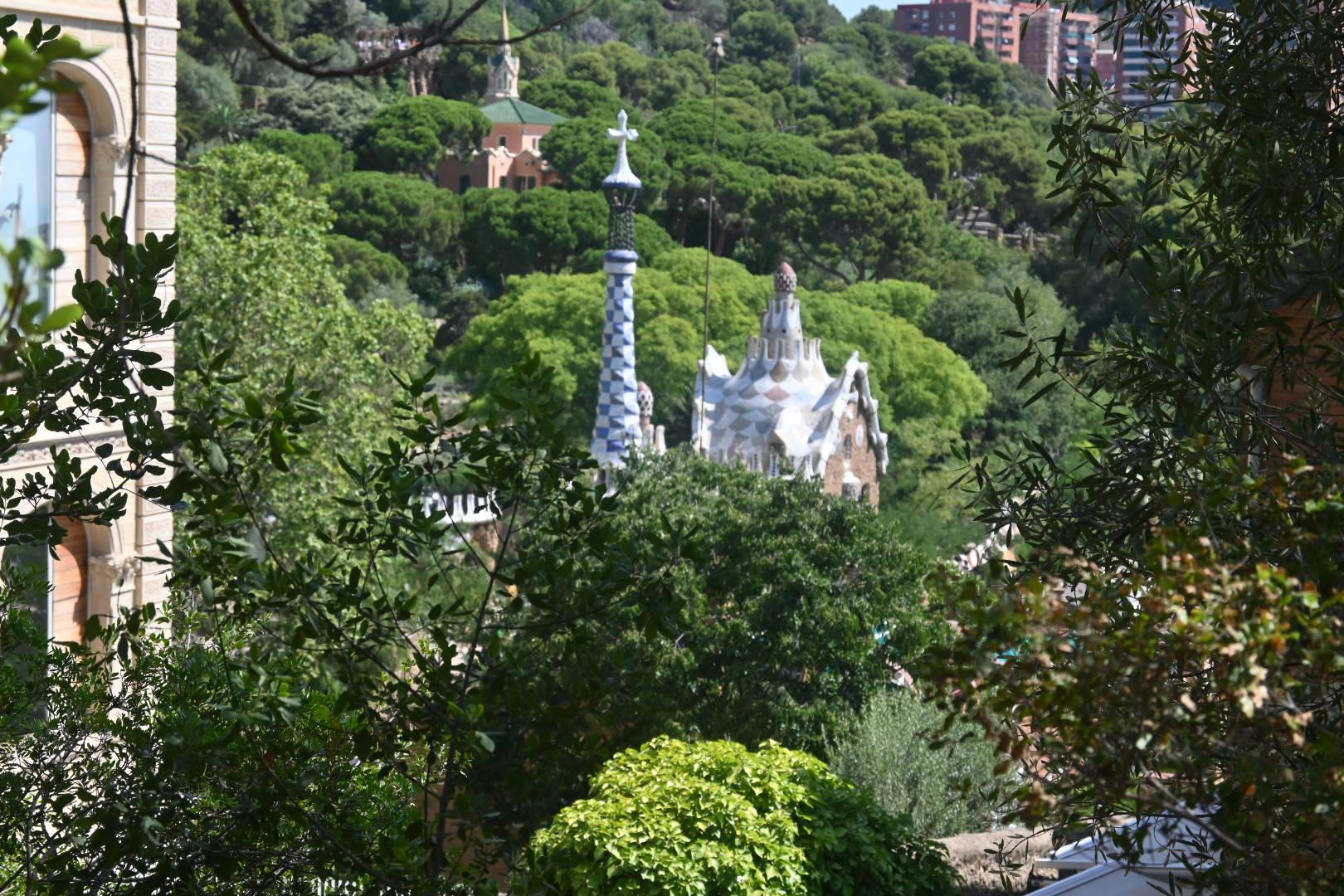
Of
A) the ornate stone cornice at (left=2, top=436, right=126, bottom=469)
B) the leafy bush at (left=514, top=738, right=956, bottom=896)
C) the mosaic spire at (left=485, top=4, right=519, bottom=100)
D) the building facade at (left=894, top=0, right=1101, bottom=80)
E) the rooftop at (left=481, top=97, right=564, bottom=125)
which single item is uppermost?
the building facade at (left=894, top=0, right=1101, bottom=80)

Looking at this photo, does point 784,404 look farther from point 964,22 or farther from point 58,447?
point 964,22

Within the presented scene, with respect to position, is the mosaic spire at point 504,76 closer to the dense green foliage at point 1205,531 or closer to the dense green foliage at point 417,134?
the dense green foliage at point 417,134

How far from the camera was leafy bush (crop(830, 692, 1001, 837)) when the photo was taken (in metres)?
11.9

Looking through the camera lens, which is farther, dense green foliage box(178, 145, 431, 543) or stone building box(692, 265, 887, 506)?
stone building box(692, 265, 887, 506)

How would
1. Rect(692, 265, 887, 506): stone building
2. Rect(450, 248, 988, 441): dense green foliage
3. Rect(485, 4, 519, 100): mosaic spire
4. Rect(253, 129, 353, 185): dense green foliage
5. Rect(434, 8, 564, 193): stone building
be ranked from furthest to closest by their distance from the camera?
Rect(485, 4, 519, 100): mosaic spire
Rect(434, 8, 564, 193): stone building
Rect(253, 129, 353, 185): dense green foliage
Rect(450, 248, 988, 441): dense green foliage
Rect(692, 265, 887, 506): stone building

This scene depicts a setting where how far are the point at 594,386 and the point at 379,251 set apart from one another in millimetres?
11146

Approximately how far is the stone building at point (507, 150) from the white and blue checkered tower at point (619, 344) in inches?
1219

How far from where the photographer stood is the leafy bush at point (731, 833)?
766cm

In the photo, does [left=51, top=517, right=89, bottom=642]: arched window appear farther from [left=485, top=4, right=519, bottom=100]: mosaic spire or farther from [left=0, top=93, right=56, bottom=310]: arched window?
[left=485, top=4, right=519, bottom=100]: mosaic spire

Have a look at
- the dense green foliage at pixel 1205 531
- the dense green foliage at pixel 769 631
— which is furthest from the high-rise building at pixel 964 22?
the dense green foliage at pixel 1205 531

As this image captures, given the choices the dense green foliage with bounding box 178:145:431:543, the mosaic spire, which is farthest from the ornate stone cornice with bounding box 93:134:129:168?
the mosaic spire

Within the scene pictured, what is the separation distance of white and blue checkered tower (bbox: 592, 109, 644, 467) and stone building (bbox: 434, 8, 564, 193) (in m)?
31.0

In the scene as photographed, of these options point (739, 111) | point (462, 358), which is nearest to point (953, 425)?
point (462, 358)

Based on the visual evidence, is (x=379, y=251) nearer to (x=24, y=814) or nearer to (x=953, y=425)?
(x=953, y=425)
